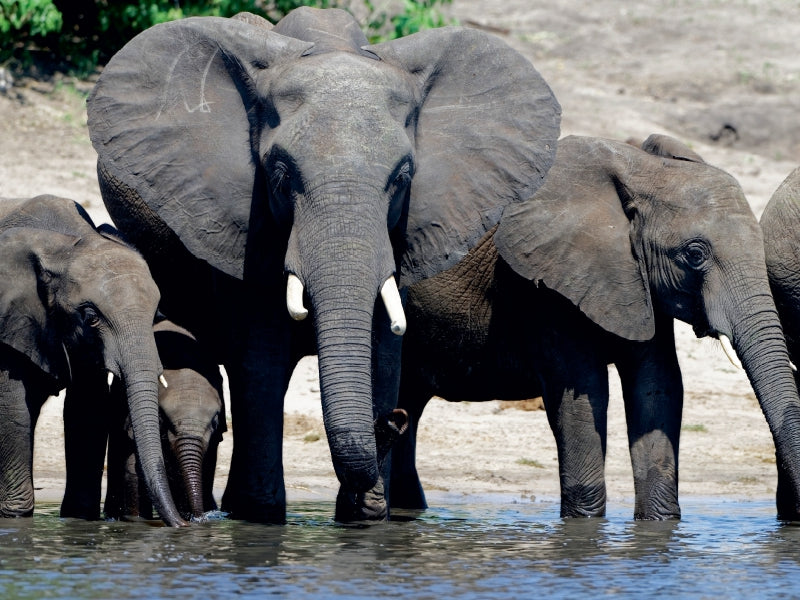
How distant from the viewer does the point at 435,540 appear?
791cm

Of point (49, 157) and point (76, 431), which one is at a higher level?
Result: point (49, 157)

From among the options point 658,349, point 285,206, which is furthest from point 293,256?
point 658,349

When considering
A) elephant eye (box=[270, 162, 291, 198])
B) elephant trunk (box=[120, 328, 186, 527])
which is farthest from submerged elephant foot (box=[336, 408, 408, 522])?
elephant eye (box=[270, 162, 291, 198])

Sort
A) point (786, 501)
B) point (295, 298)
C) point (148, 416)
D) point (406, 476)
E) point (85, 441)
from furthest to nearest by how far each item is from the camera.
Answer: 1. point (406, 476)
2. point (786, 501)
3. point (85, 441)
4. point (148, 416)
5. point (295, 298)

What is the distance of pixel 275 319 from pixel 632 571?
2.02 m

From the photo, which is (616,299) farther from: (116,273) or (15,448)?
(15,448)

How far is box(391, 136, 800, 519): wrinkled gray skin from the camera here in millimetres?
8312

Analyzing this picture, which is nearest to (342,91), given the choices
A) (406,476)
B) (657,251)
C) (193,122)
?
(193,122)

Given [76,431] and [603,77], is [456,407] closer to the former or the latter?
[76,431]

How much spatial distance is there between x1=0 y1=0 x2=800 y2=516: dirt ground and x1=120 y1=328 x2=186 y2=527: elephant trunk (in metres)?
2.38

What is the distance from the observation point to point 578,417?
28.5 ft

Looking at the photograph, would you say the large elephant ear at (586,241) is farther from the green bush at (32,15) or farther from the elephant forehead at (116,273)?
the green bush at (32,15)

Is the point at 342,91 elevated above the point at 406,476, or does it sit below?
above

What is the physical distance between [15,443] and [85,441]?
1.20 ft
